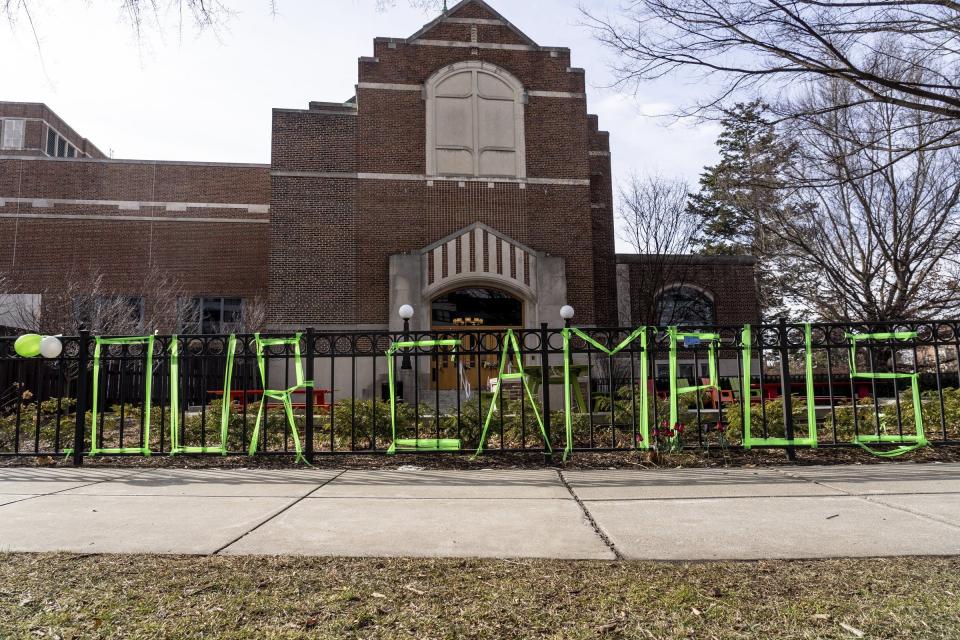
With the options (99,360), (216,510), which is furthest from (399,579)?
(99,360)

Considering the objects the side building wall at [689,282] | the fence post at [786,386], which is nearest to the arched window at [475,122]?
the side building wall at [689,282]

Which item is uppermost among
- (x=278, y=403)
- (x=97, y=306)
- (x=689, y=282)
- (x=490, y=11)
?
(x=490, y=11)

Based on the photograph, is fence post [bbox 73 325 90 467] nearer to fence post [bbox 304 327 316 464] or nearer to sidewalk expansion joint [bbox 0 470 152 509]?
sidewalk expansion joint [bbox 0 470 152 509]

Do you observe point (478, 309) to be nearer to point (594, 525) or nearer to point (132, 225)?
point (132, 225)

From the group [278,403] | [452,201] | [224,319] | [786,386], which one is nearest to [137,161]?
[224,319]

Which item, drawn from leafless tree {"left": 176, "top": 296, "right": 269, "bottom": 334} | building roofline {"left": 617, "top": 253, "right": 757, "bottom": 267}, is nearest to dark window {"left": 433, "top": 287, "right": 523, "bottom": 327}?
building roofline {"left": 617, "top": 253, "right": 757, "bottom": 267}

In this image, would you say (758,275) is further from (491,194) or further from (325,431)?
(325,431)

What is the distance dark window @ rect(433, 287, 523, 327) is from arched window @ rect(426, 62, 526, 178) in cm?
426

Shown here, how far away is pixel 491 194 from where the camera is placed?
22.1m

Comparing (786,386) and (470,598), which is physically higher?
(786,386)

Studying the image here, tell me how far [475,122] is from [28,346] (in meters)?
17.5

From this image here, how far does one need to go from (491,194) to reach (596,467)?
16.7 metres

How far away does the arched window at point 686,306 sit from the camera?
25656 mm

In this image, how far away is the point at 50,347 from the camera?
7059 mm
